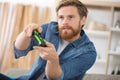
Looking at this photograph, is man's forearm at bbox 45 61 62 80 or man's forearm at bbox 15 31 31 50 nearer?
man's forearm at bbox 45 61 62 80

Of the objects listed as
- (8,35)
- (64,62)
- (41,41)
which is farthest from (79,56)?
(8,35)

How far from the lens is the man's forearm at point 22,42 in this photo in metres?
1.28

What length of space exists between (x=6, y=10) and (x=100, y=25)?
1371 millimetres

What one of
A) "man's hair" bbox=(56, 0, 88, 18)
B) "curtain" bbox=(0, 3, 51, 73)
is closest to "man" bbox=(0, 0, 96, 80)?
"man's hair" bbox=(56, 0, 88, 18)

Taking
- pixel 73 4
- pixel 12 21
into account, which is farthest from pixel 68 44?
pixel 12 21

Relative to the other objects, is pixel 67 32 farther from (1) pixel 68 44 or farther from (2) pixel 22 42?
(2) pixel 22 42

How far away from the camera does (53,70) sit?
1.05 metres

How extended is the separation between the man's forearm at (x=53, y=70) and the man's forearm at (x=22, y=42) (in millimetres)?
280

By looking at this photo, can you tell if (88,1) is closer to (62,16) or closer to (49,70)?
(62,16)

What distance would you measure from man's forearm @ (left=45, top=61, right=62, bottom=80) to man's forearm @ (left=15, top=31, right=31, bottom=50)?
280 mm

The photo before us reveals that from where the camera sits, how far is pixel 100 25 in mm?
3559

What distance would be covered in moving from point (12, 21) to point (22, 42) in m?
2.43

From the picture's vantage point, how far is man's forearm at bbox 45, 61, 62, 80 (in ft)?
3.39

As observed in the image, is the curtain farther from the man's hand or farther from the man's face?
the man's hand
